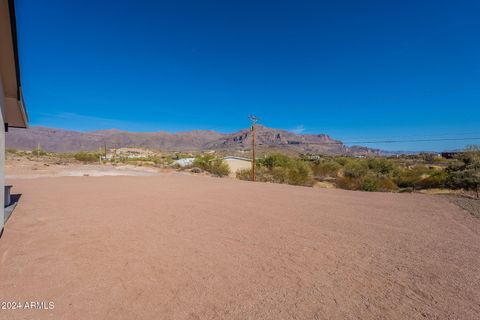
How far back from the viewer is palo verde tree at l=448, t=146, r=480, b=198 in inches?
604

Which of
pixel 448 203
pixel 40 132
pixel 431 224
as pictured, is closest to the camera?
pixel 431 224

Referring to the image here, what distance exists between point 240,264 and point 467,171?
17.3 meters

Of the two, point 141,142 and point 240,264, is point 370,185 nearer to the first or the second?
point 240,264

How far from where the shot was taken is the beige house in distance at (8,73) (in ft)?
15.8

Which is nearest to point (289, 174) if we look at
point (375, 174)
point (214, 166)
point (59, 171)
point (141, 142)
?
point (375, 174)

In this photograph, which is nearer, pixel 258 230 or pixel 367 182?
pixel 258 230

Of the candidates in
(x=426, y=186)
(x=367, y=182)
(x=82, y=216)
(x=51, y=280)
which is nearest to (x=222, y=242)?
(x=51, y=280)

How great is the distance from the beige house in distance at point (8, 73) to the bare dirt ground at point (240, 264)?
2.10 metres

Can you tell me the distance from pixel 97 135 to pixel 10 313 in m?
217

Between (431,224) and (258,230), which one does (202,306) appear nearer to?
(258,230)

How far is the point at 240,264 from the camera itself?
4902 millimetres

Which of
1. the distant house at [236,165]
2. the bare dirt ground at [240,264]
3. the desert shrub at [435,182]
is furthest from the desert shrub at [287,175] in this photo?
the bare dirt ground at [240,264]

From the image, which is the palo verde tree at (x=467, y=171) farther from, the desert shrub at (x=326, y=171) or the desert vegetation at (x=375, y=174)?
the desert shrub at (x=326, y=171)

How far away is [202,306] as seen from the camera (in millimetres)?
3555
